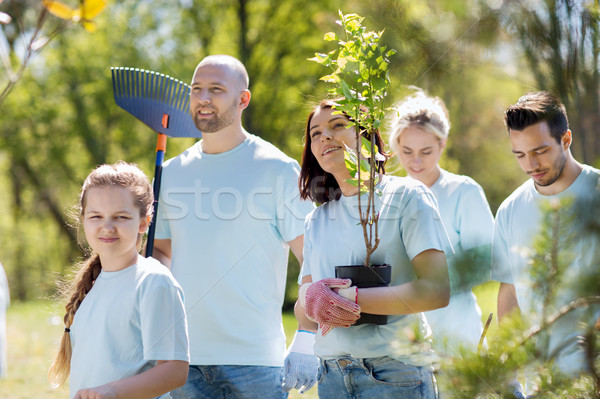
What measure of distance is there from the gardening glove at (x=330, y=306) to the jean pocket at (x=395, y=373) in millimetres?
187

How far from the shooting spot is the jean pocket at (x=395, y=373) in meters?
1.94

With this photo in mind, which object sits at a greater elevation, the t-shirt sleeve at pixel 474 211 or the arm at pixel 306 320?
the t-shirt sleeve at pixel 474 211

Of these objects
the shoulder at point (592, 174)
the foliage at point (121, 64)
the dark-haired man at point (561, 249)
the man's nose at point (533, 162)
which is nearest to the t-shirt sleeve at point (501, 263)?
the dark-haired man at point (561, 249)

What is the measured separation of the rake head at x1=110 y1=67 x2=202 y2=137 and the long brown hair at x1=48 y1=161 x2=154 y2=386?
101 centimetres

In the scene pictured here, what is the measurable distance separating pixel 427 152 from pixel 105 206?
1474 mm

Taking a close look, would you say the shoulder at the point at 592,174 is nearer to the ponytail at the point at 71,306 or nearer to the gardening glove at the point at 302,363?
the ponytail at the point at 71,306

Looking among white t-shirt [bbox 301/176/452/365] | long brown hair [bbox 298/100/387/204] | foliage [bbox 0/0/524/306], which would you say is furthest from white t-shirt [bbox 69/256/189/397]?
foliage [bbox 0/0/524/306]

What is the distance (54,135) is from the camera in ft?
54.5

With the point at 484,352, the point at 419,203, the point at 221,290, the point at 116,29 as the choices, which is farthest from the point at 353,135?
the point at 116,29

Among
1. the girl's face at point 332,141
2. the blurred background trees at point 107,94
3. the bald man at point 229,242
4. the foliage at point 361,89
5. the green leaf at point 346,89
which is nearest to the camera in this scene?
the foliage at point 361,89

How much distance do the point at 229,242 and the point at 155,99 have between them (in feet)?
2.84

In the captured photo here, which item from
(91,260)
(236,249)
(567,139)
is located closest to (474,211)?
(236,249)

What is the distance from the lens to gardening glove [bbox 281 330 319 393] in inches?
98.0

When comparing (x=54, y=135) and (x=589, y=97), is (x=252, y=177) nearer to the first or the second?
(x=589, y=97)
